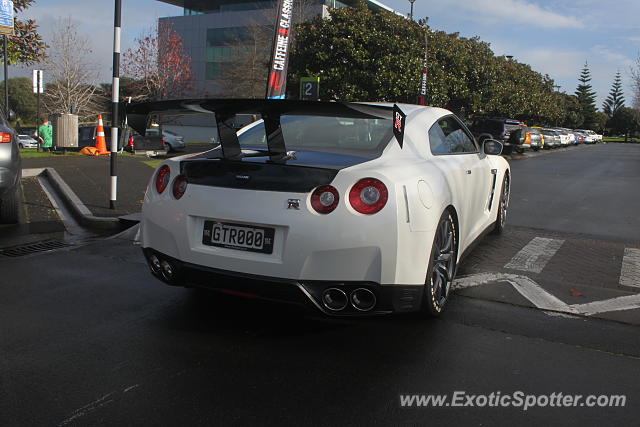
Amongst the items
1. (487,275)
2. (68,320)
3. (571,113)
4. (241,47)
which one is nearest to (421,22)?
(241,47)

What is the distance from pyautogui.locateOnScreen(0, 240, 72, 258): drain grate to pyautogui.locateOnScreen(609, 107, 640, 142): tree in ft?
349

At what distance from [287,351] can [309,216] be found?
801 millimetres

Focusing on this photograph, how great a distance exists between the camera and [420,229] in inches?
129

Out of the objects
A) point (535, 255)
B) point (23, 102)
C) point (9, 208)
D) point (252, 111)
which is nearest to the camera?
point (252, 111)

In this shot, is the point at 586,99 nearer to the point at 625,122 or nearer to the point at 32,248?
the point at 625,122

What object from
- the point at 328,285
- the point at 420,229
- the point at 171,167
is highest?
the point at 171,167

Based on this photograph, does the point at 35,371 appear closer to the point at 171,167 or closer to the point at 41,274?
the point at 171,167

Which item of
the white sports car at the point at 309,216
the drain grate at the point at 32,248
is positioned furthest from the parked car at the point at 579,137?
the white sports car at the point at 309,216

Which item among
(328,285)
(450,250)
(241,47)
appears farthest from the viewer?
(241,47)

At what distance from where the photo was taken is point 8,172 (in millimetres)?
6336

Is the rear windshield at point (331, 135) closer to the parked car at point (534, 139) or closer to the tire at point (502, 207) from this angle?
the tire at point (502, 207)

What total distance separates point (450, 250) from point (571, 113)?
96.2m

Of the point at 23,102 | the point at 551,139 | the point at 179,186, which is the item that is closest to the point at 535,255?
the point at 179,186

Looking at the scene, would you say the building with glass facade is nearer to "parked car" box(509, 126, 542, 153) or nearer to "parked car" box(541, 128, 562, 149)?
"parked car" box(541, 128, 562, 149)
